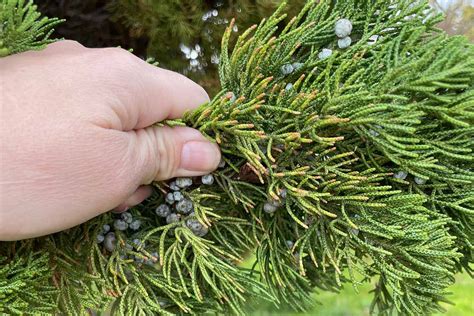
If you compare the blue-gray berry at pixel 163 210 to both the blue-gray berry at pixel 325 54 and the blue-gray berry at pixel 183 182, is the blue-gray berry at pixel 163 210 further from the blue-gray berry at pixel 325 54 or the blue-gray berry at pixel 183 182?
the blue-gray berry at pixel 325 54

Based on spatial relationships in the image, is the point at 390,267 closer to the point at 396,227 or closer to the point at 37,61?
the point at 396,227

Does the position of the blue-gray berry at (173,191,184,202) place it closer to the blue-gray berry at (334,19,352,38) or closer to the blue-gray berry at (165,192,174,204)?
the blue-gray berry at (165,192,174,204)

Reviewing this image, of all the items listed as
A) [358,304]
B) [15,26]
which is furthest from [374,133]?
[358,304]

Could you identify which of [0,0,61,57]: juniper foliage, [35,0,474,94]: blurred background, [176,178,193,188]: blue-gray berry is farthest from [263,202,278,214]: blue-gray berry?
[35,0,474,94]: blurred background

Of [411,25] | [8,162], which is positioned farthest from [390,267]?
[8,162]

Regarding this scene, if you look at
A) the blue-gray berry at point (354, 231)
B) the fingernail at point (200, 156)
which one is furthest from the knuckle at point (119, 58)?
the blue-gray berry at point (354, 231)
